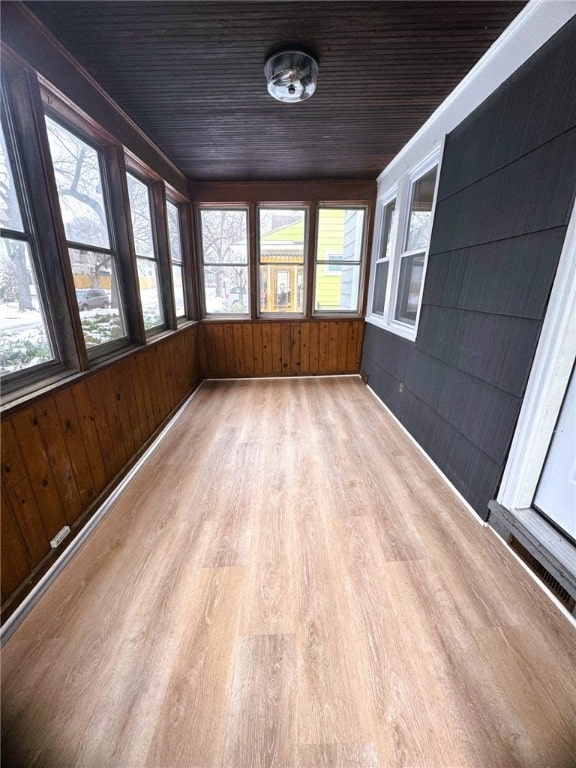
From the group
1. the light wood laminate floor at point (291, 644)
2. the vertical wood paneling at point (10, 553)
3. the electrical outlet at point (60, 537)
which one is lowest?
the light wood laminate floor at point (291, 644)

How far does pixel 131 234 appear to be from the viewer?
2.17 meters

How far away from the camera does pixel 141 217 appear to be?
263 centimetres

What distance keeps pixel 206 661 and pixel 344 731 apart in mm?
521

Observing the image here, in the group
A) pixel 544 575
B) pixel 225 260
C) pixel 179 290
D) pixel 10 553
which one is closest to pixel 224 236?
pixel 225 260

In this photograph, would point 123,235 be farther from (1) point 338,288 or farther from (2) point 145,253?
(1) point 338,288

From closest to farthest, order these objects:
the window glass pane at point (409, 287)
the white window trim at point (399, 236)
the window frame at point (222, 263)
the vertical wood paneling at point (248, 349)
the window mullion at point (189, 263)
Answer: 1. the white window trim at point (399, 236)
2. the window glass pane at point (409, 287)
3. the window mullion at point (189, 263)
4. the window frame at point (222, 263)
5. the vertical wood paneling at point (248, 349)

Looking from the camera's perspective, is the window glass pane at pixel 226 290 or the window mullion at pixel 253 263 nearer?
the window mullion at pixel 253 263

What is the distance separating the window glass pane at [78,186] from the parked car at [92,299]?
29cm

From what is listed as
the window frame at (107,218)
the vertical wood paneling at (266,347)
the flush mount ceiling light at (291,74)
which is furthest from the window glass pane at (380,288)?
the window frame at (107,218)

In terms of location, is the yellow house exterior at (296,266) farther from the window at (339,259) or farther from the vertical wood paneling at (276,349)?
the vertical wood paneling at (276,349)

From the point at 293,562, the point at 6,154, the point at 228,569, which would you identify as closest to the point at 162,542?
the point at 228,569

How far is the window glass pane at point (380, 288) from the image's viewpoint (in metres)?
3.53

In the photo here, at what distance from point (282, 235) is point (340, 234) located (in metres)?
Answer: 0.77

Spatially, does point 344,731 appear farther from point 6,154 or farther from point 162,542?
point 6,154
